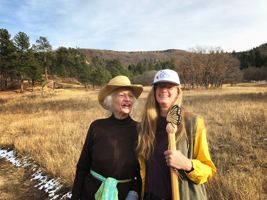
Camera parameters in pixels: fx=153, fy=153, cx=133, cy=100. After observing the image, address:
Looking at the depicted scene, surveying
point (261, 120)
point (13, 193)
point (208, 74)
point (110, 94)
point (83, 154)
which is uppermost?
point (208, 74)

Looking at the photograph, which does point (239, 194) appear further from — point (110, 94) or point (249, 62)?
point (249, 62)

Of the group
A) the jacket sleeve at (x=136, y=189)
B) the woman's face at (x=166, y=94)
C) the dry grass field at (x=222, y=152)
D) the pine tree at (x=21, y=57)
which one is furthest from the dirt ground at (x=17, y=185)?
the pine tree at (x=21, y=57)

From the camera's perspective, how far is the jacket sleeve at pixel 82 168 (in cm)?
192

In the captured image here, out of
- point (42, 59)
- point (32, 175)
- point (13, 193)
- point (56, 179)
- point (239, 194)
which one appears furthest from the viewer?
point (42, 59)

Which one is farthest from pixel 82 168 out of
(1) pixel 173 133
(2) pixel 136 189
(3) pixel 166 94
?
(3) pixel 166 94

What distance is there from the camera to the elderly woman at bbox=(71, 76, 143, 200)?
1824 mm

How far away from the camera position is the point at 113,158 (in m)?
1.83

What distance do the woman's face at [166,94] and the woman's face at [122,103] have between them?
1.37 ft

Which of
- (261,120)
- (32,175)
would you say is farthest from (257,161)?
(32,175)

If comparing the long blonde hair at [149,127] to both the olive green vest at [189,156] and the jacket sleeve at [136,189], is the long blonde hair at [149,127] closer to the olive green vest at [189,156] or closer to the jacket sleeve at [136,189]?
the olive green vest at [189,156]

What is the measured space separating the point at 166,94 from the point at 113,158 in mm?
982

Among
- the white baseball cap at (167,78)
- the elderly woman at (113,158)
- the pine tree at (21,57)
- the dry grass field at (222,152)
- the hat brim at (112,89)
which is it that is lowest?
the dry grass field at (222,152)

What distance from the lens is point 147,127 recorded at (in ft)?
5.98

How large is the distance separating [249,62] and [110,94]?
109 m
